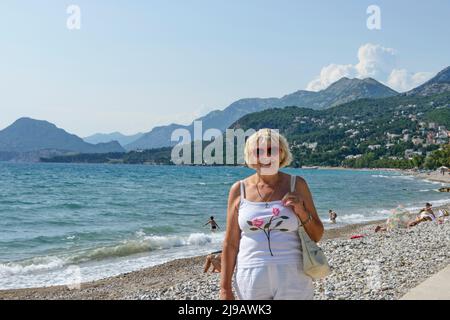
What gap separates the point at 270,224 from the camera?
3020mm

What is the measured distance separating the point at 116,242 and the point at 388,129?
18948 centimetres

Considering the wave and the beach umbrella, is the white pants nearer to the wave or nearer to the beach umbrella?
the wave

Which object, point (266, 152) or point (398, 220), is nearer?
point (266, 152)

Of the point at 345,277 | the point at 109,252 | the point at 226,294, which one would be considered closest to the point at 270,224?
the point at 226,294

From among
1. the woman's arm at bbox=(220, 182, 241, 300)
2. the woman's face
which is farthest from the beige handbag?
the woman's arm at bbox=(220, 182, 241, 300)

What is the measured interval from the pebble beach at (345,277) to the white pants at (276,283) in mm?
3900

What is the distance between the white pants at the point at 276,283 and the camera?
3.00m

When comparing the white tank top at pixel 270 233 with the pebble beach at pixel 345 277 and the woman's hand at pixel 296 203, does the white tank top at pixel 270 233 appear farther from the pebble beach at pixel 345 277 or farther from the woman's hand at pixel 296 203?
the pebble beach at pixel 345 277

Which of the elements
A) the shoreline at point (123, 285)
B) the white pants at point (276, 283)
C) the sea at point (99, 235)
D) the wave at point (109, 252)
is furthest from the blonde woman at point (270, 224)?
the wave at point (109, 252)

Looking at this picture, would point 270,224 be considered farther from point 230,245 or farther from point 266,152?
point 266,152

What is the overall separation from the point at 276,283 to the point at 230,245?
14.7 inches

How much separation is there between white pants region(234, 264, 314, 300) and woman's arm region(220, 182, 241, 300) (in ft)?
0.47

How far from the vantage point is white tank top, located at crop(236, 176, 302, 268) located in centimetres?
302

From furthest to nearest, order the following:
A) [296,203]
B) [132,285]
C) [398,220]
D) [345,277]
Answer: [398,220] < [132,285] < [345,277] < [296,203]
